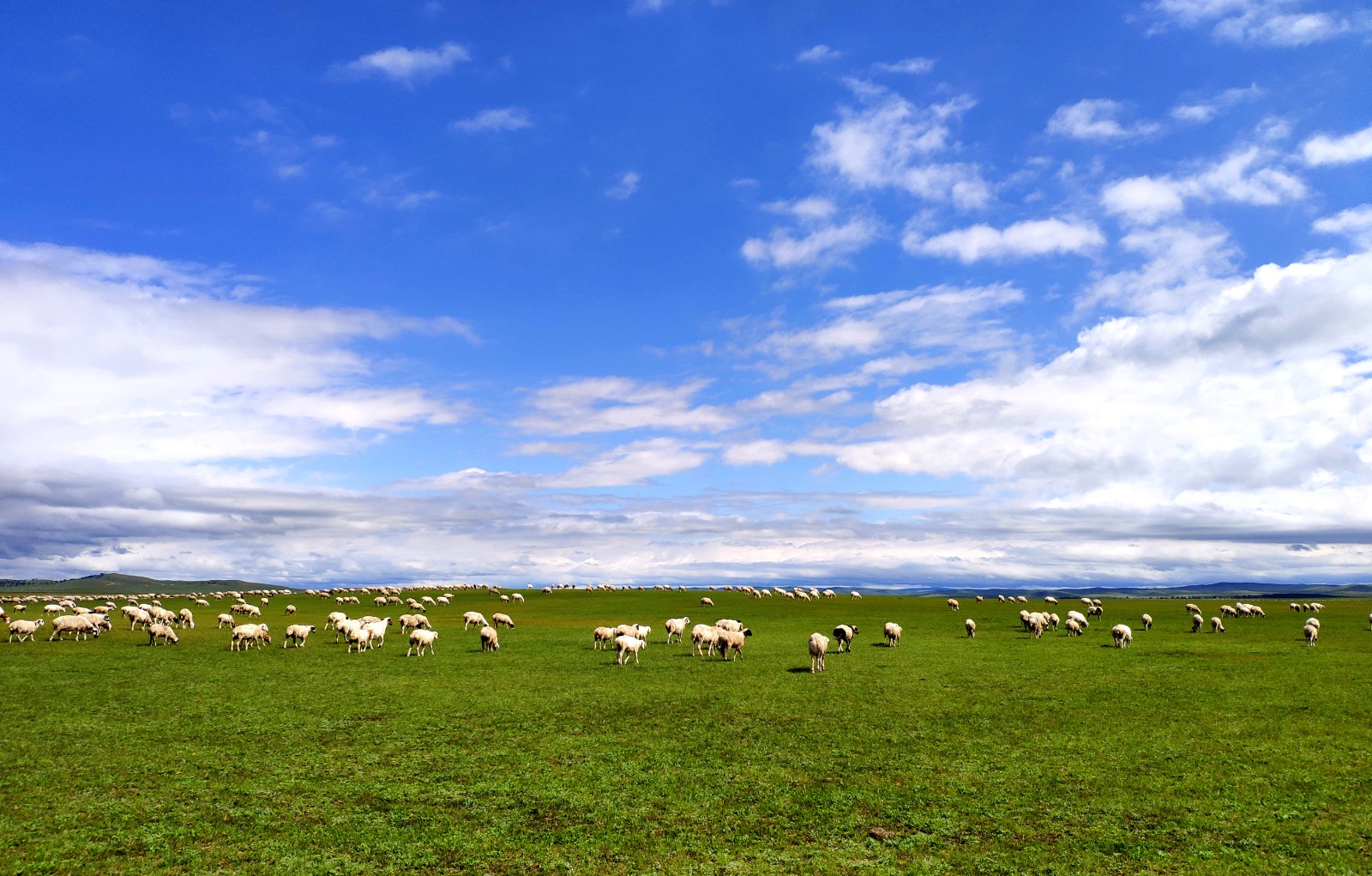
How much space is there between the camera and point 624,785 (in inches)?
676

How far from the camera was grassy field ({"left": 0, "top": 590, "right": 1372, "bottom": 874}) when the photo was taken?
1345 cm

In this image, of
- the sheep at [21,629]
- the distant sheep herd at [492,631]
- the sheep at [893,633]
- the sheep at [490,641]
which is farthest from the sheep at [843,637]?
the sheep at [21,629]

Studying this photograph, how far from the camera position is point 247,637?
→ 44375mm

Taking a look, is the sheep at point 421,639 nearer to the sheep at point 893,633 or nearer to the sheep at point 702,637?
the sheep at point 702,637

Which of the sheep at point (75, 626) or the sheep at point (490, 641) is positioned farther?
the sheep at point (75, 626)

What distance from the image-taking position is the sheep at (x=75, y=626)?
4688 centimetres

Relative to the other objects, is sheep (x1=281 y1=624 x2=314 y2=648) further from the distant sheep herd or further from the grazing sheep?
the grazing sheep

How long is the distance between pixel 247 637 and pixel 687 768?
1541 inches

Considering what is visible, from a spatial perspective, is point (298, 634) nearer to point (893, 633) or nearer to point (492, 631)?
point (492, 631)

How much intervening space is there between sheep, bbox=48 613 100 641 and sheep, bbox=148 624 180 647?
5.27 metres

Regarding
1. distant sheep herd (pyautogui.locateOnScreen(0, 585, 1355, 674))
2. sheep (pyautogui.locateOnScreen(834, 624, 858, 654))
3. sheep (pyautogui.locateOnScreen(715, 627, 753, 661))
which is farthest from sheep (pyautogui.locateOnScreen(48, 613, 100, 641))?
sheep (pyautogui.locateOnScreen(834, 624, 858, 654))

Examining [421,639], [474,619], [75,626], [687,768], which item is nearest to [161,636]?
[75,626]

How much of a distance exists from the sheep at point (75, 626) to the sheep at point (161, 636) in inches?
208

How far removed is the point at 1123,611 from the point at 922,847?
82986 millimetres
